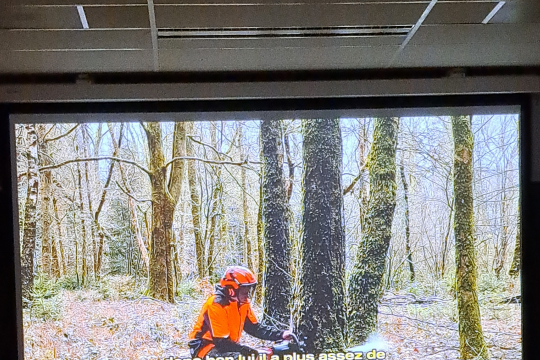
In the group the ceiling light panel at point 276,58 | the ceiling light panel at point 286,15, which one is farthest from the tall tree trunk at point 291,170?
the ceiling light panel at point 286,15

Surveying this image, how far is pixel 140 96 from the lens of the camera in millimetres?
2871

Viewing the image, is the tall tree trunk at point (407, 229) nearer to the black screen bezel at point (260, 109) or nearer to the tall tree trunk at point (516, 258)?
the black screen bezel at point (260, 109)

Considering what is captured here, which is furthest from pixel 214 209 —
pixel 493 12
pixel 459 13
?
pixel 493 12

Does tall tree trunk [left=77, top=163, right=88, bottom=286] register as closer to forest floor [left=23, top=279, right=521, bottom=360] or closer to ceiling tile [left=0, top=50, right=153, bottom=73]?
forest floor [left=23, top=279, right=521, bottom=360]

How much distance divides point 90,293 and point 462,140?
92.4 inches

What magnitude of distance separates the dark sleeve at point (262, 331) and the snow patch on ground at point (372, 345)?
1.45 ft

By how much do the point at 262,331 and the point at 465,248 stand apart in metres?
1.30

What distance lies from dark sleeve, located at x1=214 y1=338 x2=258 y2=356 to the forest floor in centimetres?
5

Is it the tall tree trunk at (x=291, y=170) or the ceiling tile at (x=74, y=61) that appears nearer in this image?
the ceiling tile at (x=74, y=61)

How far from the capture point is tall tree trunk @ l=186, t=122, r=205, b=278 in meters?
2.97

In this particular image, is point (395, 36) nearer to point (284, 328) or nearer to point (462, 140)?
point (462, 140)

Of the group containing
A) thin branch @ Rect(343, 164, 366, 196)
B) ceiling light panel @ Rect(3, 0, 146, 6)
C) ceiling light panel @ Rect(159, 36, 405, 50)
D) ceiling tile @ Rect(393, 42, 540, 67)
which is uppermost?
ceiling light panel @ Rect(3, 0, 146, 6)

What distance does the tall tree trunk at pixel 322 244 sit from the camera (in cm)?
304

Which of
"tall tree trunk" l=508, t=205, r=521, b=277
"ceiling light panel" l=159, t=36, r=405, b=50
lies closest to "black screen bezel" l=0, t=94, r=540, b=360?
"tall tree trunk" l=508, t=205, r=521, b=277
